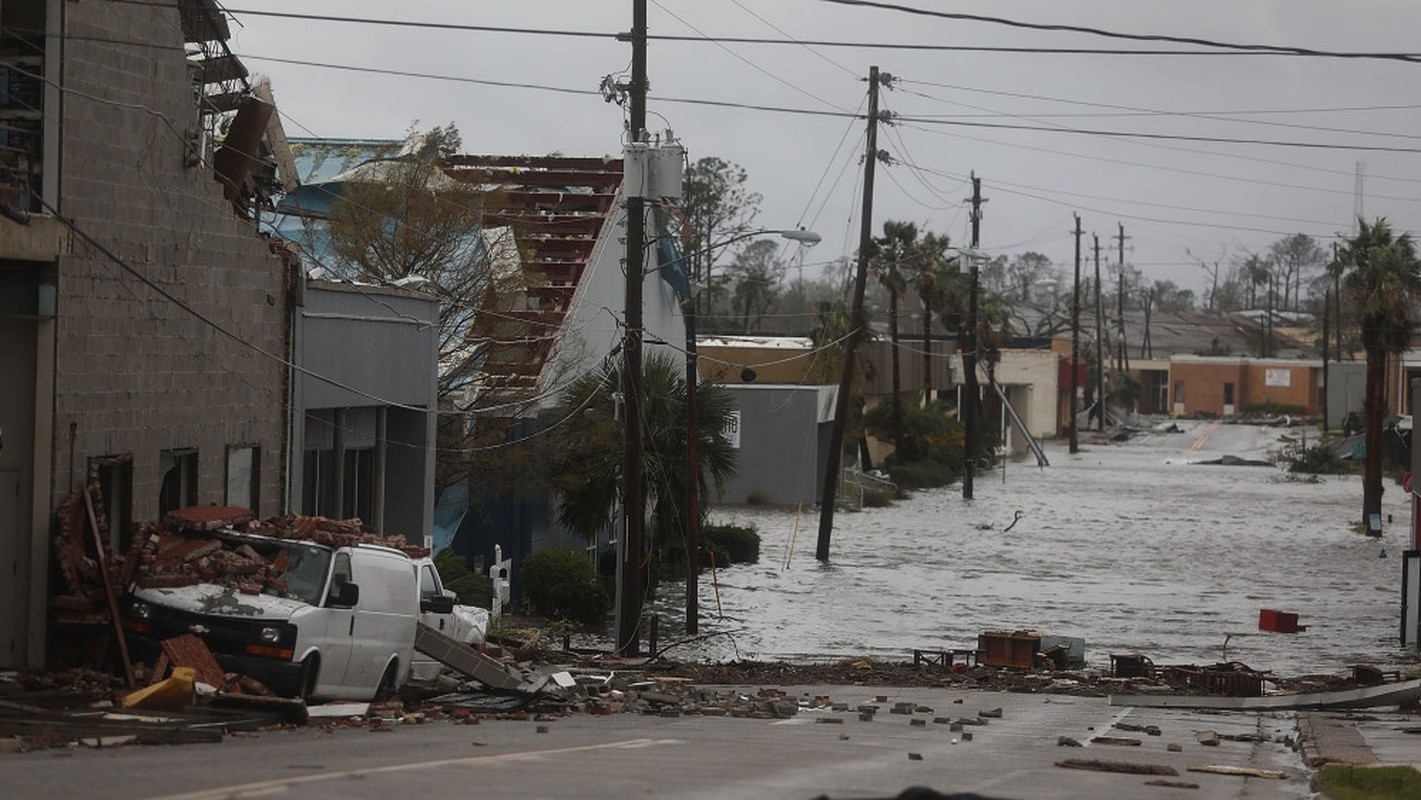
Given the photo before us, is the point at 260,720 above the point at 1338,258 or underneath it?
underneath

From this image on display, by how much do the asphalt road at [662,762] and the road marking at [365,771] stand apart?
17 millimetres

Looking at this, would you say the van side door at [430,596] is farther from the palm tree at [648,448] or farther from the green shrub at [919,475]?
the green shrub at [919,475]

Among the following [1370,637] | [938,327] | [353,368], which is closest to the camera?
[353,368]

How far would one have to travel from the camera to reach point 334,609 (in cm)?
1773

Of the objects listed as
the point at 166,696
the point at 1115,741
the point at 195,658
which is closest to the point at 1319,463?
the point at 1115,741

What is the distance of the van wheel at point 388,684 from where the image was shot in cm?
1898

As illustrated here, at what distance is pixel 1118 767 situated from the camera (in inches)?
569

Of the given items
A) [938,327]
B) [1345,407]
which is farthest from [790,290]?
[1345,407]

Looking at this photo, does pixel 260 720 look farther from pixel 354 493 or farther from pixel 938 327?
pixel 938 327

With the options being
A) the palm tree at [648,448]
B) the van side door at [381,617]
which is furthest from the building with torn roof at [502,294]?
the van side door at [381,617]

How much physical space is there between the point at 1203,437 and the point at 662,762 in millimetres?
115024

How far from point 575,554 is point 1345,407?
280ft

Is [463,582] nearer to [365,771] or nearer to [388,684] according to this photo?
[388,684]

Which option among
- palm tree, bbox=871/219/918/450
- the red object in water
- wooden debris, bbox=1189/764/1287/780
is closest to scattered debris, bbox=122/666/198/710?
wooden debris, bbox=1189/764/1287/780
